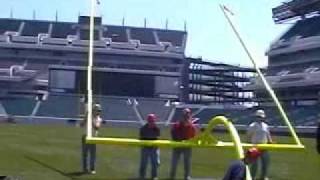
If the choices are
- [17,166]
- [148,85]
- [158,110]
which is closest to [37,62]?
[148,85]

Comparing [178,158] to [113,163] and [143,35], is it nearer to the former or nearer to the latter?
[113,163]

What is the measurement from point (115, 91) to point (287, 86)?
62.5 ft

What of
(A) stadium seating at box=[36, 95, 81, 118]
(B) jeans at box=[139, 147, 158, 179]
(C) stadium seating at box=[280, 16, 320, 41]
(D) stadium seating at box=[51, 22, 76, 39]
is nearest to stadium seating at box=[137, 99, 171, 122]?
(A) stadium seating at box=[36, 95, 81, 118]

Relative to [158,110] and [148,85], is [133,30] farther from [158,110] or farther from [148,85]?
[158,110]

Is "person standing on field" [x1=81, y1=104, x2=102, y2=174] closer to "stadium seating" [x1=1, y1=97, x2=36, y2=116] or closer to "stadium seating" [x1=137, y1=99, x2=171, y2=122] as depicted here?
"stadium seating" [x1=137, y1=99, x2=171, y2=122]

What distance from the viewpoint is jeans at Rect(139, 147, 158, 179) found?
1177 cm

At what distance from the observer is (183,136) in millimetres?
11523

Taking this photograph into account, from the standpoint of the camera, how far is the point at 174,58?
315 ft

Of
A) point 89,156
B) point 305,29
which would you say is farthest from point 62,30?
point 89,156

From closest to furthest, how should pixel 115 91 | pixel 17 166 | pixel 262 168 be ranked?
pixel 262 168
pixel 17 166
pixel 115 91

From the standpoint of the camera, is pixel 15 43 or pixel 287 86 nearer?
pixel 287 86

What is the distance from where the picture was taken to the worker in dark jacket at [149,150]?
11578 millimetres

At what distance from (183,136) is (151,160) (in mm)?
740

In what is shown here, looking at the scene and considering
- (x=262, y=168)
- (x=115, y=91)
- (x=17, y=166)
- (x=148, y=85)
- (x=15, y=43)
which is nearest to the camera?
(x=262, y=168)
